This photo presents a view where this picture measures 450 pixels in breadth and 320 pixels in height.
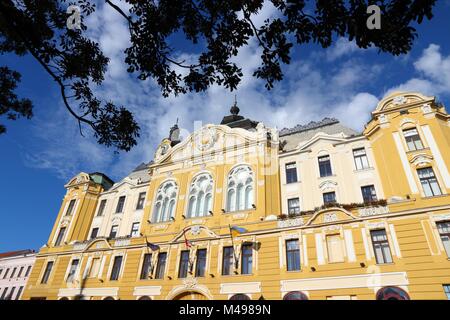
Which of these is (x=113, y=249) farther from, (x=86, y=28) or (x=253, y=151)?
(x=86, y=28)

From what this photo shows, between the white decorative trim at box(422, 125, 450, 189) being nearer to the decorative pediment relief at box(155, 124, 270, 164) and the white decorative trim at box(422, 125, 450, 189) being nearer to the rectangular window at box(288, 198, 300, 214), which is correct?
the rectangular window at box(288, 198, 300, 214)

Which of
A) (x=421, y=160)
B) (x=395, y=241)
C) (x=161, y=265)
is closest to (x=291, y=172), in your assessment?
(x=421, y=160)

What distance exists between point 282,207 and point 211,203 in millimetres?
6788

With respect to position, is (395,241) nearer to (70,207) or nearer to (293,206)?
(293,206)

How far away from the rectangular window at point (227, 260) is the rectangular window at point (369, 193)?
11357 mm

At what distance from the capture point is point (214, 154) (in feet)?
99.6

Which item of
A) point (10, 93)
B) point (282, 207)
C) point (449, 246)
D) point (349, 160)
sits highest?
point (349, 160)

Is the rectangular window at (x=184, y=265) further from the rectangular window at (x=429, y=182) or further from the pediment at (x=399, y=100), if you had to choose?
the pediment at (x=399, y=100)

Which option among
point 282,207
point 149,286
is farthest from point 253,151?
point 149,286

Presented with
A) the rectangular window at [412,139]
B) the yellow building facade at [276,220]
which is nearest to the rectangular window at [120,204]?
the yellow building facade at [276,220]

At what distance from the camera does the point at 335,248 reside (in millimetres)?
20391

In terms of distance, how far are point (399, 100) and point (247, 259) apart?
59.0ft

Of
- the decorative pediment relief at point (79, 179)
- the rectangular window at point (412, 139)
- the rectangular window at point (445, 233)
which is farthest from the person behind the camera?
the decorative pediment relief at point (79, 179)

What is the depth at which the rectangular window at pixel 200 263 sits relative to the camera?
23.5 meters
